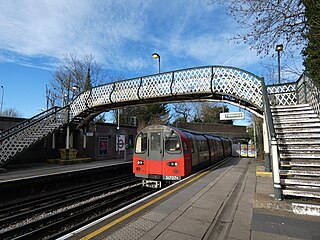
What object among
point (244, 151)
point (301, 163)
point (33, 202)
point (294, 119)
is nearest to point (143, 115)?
point (244, 151)

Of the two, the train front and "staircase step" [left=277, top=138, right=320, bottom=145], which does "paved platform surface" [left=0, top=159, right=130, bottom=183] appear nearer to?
the train front

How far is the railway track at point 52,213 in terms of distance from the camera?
202 inches

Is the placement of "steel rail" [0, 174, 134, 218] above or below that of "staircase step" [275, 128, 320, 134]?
below

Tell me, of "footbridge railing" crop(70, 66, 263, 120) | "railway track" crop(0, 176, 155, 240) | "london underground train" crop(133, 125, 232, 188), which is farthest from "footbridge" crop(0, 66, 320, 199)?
"railway track" crop(0, 176, 155, 240)

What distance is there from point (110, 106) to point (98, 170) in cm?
488

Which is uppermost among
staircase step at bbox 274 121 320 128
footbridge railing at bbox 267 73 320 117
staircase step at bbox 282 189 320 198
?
footbridge railing at bbox 267 73 320 117

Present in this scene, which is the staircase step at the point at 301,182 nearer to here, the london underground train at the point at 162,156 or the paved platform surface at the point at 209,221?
the paved platform surface at the point at 209,221

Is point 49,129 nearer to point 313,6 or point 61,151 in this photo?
point 61,151

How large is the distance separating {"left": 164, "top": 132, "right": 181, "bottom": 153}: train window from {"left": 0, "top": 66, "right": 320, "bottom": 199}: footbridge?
3350 mm

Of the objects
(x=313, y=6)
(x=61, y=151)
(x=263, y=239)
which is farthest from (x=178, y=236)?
(x=61, y=151)

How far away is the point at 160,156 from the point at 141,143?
1.17m

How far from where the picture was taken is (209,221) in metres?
3.64

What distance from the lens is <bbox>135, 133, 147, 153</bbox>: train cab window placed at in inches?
347

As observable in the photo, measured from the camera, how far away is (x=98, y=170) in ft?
40.5
